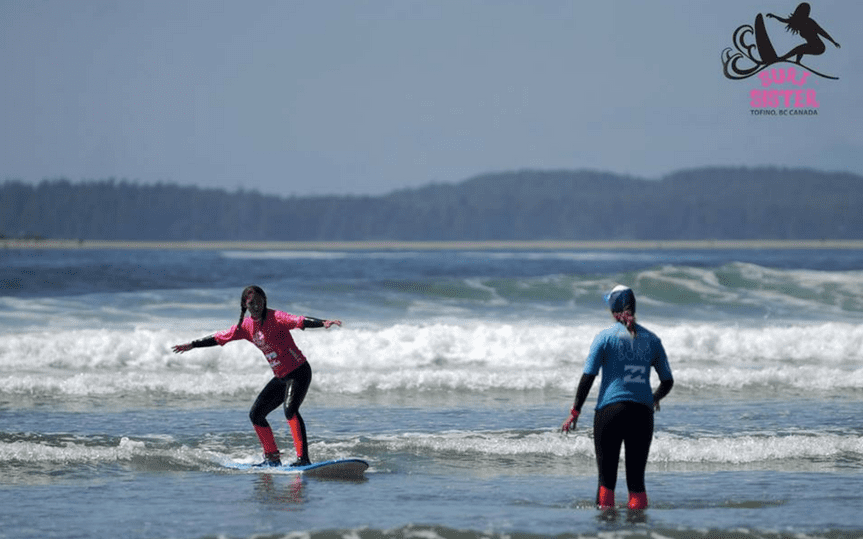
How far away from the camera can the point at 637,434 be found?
8.52 metres

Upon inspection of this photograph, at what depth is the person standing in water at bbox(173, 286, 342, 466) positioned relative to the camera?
10883 mm

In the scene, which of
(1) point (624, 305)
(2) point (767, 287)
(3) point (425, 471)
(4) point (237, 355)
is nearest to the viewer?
(1) point (624, 305)

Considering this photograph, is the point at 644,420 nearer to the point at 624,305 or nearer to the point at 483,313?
the point at 624,305

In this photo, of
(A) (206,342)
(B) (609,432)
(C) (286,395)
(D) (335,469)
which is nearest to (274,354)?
(C) (286,395)

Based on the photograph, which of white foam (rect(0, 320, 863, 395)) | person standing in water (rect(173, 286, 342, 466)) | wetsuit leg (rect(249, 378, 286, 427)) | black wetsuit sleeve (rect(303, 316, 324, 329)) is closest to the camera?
black wetsuit sleeve (rect(303, 316, 324, 329))

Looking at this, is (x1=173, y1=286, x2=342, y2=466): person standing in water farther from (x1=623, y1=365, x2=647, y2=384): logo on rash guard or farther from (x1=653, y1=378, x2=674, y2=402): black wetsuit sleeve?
(x1=653, y1=378, x2=674, y2=402): black wetsuit sleeve

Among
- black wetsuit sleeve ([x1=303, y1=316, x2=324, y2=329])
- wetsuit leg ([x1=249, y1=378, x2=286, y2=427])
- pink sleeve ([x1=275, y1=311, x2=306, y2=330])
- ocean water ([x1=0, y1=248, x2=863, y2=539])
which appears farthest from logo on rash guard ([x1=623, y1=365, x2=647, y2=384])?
wetsuit leg ([x1=249, y1=378, x2=286, y2=427])

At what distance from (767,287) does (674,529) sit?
1204 inches

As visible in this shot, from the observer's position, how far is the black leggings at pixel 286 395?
1112 centimetres

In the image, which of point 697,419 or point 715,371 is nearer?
point 697,419

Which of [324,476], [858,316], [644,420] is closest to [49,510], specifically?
[324,476]

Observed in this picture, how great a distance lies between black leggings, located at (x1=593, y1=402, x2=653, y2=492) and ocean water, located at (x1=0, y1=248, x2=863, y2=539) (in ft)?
1.52

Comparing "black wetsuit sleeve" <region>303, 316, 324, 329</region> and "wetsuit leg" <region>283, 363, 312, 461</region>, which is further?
"wetsuit leg" <region>283, 363, 312, 461</region>

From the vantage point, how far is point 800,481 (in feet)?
35.4
